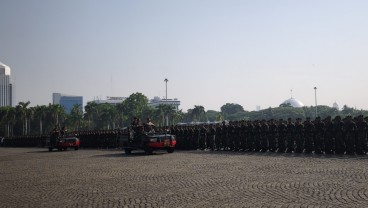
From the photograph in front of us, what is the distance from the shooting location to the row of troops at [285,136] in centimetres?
1788

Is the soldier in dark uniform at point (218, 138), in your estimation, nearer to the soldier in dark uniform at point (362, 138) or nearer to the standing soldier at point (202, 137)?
the standing soldier at point (202, 137)

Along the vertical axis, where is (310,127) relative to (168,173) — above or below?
above

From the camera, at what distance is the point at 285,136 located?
20.8 meters

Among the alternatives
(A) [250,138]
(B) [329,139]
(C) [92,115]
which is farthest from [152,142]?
(C) [92,115]

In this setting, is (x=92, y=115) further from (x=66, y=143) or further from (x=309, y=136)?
(x=309, y=136)

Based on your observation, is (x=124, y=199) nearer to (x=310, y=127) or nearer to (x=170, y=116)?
(x=310, y=127)

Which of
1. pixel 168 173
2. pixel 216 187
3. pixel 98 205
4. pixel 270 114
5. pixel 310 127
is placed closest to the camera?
pixel 98 205

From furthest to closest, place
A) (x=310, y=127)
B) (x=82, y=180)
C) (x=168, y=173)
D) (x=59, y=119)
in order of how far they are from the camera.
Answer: (x=59, y=119) < (x=310, y=127) < (x=168, y=173) < (x=82, y=180)

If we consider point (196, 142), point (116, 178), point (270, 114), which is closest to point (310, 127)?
point (196, 142)

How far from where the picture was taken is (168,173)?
498 inches

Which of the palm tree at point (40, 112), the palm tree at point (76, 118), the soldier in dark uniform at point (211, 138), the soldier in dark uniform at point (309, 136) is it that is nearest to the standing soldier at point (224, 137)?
the soldier in dark uniform at point (211, 138)

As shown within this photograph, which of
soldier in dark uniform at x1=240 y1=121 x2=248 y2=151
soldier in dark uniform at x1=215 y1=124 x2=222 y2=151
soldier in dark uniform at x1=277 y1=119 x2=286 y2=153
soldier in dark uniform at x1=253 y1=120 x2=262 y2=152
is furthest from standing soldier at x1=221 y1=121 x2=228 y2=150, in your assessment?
soldier in dark uniform at x1=277 y1=119 x2=286 y2=153

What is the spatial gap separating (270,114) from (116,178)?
152458 mm

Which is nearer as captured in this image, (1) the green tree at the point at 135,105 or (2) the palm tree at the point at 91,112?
(2) the palm tree at the point at 91,112
